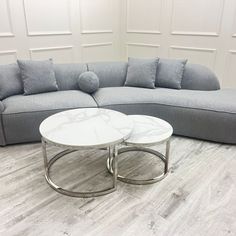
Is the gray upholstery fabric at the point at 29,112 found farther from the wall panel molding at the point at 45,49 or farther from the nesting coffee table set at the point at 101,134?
the wall panel molding at the point at 45,49

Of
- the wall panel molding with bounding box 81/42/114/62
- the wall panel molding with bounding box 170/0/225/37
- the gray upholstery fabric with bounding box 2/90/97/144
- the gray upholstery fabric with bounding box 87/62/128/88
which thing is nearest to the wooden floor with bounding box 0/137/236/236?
the gray upholstery fabric with bounding box 2/90/97/144

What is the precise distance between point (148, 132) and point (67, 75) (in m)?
1.52

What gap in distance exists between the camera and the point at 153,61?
3.16 m

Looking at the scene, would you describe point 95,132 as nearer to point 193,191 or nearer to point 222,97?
point 193,191

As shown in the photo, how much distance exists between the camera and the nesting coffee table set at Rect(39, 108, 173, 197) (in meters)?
1.78

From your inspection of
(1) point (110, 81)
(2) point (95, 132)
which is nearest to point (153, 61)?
(1) point (110, 81)

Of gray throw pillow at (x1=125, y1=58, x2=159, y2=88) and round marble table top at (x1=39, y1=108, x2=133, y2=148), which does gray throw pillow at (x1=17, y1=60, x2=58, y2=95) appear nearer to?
round marble table top at (x1=39, y1=108, x2=133, y2=148)

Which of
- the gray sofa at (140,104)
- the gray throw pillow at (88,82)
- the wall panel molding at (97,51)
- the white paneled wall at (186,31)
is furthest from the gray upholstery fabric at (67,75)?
the white paneled wall at (186,31)

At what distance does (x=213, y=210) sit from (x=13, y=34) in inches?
133

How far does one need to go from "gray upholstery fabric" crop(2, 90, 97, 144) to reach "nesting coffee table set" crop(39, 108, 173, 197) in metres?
0.33

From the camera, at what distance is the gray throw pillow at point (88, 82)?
2973 millimetres

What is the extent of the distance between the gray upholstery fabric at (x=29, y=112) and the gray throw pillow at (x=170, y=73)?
1.01m

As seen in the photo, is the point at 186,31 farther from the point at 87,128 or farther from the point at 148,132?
the point at 87,128

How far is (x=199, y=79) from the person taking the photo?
10.3 feet
